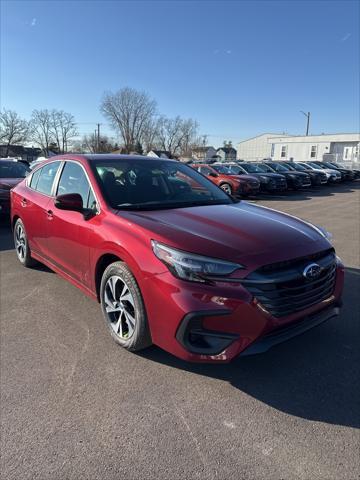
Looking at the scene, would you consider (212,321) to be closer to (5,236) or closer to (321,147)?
(5,236)

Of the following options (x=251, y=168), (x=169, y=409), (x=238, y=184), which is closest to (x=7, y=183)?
(x=169, y=409)

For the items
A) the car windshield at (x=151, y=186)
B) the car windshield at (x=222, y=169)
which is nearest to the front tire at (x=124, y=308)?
the car windshield at (x=151, y=186)

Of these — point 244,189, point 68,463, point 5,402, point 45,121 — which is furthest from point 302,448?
point 45,121

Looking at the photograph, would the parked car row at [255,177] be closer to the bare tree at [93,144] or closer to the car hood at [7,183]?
the car hood at [7,183]

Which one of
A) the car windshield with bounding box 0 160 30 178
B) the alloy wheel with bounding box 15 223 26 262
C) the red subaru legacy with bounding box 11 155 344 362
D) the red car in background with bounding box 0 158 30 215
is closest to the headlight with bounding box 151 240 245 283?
the red subaru legacy with bounding box 11 155 344 362

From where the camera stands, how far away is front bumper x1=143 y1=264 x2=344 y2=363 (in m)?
2.47

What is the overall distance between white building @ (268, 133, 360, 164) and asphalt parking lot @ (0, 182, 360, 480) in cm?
4552

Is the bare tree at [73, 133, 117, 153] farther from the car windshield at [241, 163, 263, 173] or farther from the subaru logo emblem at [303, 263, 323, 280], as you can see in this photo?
the subaru logo emblem at [303, 263, 323, 280]

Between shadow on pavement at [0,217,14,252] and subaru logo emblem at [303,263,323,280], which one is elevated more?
subaru logo emblem at [303,263,323,280]

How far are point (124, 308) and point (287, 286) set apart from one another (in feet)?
4.33

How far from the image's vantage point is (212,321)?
8.13ft

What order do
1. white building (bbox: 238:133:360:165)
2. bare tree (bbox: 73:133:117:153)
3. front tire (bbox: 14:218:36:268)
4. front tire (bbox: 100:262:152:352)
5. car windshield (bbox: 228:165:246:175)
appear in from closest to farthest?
front tire (bbox: 100:262:152:352) → front tire (bbox: 14:218:36:268) → car windshield (bbox: 228:165:246:175) → white building (bbox: 238:133:360:165) → bare tree (bbox: 73:133:117:153)

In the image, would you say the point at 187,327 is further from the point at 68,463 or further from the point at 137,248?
the point at 68,463

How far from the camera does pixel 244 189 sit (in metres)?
16.5
